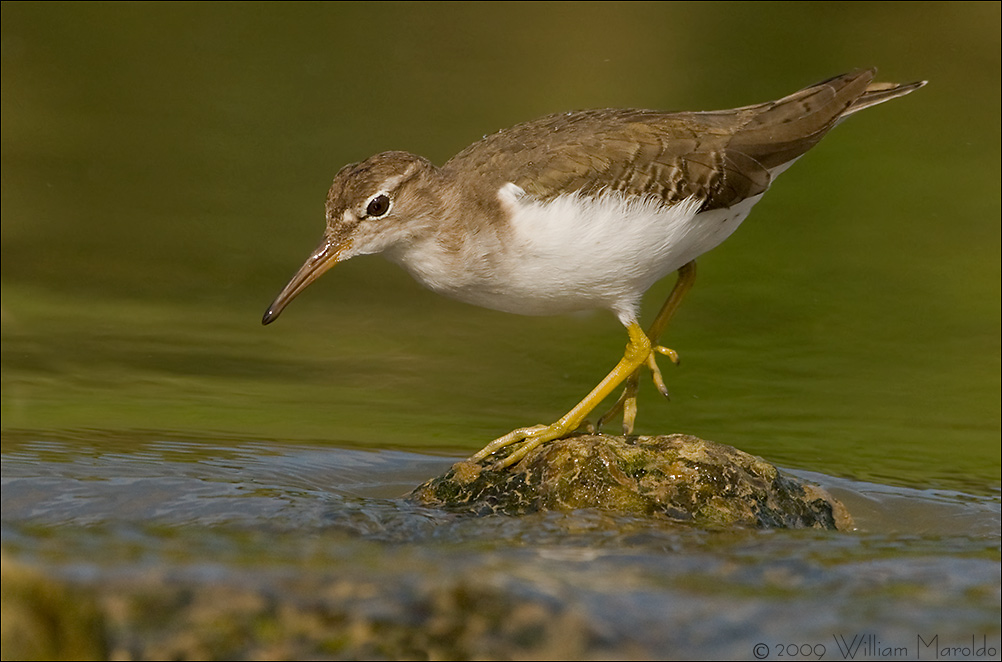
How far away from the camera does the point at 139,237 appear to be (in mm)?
13375

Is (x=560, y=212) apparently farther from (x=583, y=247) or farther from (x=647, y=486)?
(x=647, y=486)

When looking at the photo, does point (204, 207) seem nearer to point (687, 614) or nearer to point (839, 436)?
point (839, 436)

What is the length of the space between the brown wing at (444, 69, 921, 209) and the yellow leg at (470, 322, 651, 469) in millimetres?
866

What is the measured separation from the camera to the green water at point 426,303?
6848mm

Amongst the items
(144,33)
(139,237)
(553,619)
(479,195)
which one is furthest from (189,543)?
(144,33)

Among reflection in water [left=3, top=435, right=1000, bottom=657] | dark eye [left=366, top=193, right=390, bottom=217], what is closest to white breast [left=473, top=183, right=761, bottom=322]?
dark eye [left=366, top=193, right=390, bottom=217]

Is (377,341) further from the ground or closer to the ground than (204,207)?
closer to the ground

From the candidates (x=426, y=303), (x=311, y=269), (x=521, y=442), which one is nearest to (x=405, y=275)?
(x=426, y=303)

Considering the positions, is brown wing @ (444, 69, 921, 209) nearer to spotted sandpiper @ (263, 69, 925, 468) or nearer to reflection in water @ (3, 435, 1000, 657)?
spotted sandpiper @ (263, 69, 925, 468)

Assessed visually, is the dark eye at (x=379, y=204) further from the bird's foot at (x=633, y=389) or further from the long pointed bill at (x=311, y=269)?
the bird's foot at (x=633, y=389)

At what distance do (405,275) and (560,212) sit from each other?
5.69 meters

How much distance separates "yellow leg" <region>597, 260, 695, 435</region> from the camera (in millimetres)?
8547

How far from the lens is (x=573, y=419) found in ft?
26.2

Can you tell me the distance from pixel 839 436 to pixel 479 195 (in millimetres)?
3226
